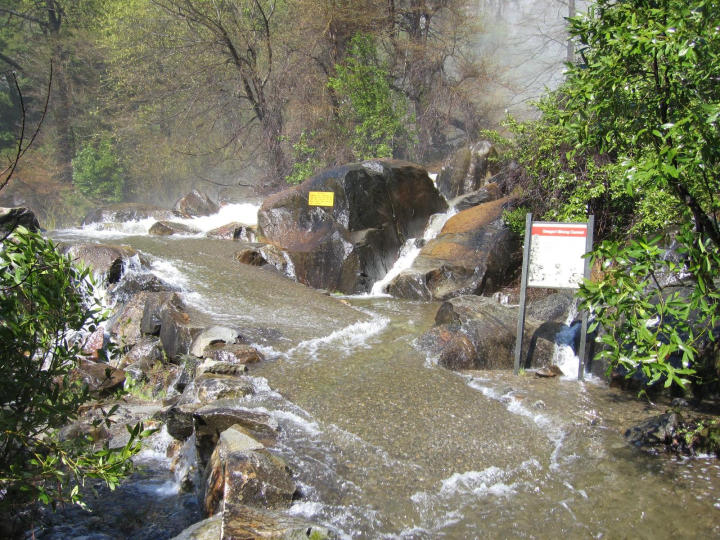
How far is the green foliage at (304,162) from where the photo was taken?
763 inches

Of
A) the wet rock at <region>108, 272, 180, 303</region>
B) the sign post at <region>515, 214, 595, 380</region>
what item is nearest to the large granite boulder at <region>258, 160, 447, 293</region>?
the wet rock at <region>108, 272, 180, 303</region>

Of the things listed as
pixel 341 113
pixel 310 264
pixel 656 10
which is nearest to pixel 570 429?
pixel 656 10

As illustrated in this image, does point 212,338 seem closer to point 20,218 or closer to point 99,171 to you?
point 20,218

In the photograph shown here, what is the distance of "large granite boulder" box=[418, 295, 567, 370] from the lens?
6.92 meters

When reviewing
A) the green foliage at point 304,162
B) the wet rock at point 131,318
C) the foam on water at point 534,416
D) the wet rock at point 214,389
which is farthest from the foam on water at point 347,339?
the green foliage at point 304,162

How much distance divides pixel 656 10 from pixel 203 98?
1981cm

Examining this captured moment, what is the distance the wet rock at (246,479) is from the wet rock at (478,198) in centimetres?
1061

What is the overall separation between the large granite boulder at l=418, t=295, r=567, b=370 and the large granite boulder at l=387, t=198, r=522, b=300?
3.13 m

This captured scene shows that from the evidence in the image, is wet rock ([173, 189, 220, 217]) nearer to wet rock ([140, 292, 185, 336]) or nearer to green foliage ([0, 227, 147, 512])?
wet rock ([140, 292, 185, 336])

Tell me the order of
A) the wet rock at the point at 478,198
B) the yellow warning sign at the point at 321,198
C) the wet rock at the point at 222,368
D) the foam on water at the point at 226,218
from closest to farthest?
the wet rock at the point at 222,368
the yellow warning sign at the point at 321,198
the wet rock at the point at 478,198
the foam on water at the point at 226,218

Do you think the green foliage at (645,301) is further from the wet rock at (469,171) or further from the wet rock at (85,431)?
the wet rock at (469,171)

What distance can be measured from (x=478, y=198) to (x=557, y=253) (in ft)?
25.8

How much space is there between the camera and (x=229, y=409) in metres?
5.11

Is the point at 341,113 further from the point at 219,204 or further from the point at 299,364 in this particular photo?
the point at 299,364
